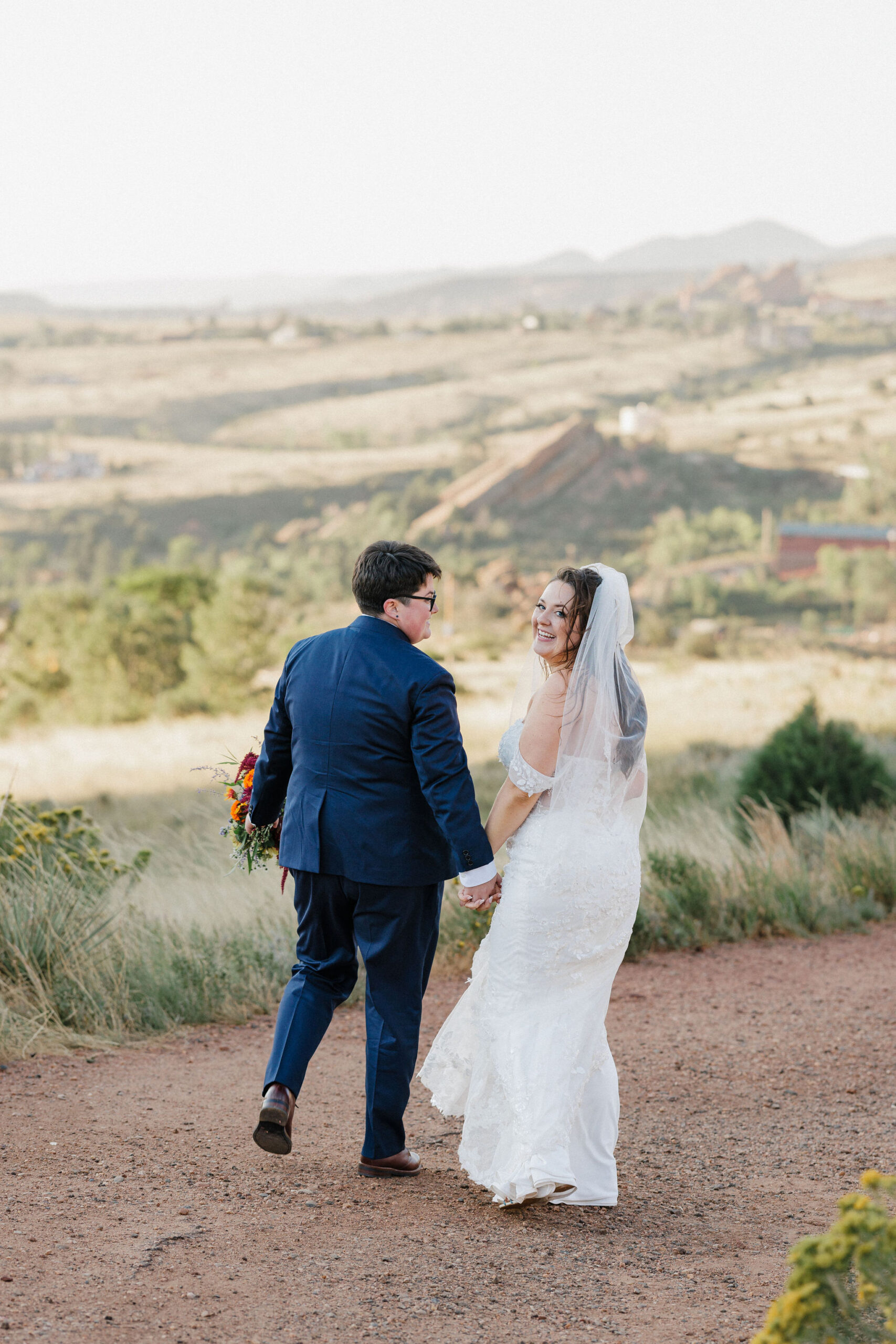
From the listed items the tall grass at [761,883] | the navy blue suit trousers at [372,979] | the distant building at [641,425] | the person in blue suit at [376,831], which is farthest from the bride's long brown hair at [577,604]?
the distant building at [641,425]

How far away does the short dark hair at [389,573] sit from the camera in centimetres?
351

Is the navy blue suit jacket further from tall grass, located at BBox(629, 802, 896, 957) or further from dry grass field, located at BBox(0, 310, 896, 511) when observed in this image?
dry grass field, located at BBox(0, 310, 896, 511)

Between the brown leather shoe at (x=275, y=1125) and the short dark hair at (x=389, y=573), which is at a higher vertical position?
the short dark hair at (x=389, y=573)

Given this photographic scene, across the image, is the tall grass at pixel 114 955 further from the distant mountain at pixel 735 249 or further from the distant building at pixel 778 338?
the distant mountain at pixel 735 249

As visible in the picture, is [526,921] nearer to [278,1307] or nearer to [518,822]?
[518,822]

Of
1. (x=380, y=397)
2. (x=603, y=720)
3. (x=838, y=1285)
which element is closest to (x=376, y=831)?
(x=603, y=720)

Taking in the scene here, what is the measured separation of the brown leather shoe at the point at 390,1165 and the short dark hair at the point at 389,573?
1.57m

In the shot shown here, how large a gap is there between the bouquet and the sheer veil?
104 centimetres

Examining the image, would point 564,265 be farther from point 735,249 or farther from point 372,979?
point 372,979

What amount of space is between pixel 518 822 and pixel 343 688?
635 mm

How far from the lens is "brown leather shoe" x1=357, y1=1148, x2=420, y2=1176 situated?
3.64 meters

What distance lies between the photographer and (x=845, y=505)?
253 feet

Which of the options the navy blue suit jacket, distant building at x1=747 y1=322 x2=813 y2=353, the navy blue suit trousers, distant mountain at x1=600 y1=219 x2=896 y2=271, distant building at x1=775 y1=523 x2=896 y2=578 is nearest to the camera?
the navy blue suit jacket

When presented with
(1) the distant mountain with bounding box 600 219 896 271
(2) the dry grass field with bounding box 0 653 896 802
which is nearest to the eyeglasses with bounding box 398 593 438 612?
(2) the dry grass field with bounding box 0 653 896 802
